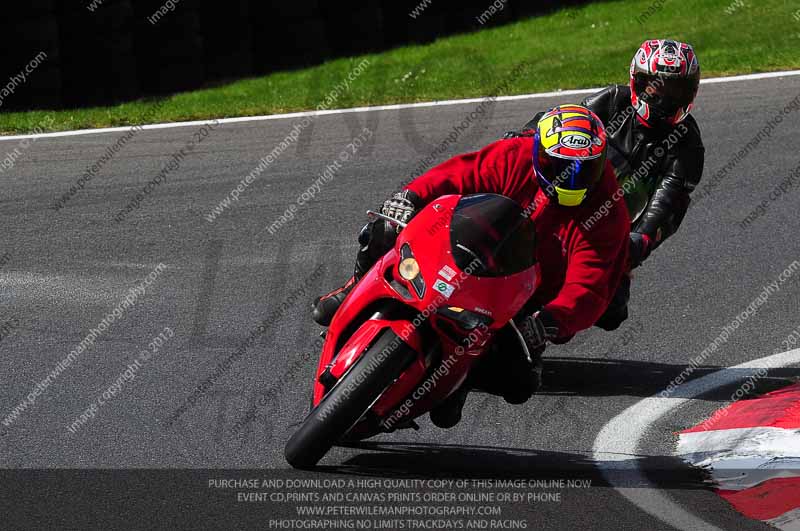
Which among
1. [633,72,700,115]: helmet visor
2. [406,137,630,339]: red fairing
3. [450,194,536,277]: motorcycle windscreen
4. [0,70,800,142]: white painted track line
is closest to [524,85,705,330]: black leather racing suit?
[633,72,700,115]: helmet visor

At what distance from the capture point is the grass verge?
1324 centimetres

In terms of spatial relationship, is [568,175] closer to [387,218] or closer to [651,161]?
[387,218]

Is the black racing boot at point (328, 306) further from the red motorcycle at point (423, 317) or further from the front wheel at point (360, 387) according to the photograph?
the front wheel at point (360, 387)

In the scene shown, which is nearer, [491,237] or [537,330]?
[491,237]

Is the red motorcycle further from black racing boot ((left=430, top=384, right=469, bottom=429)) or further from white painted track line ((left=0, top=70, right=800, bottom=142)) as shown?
white painted track line ((left=0, top=70, right=800, bottom=142))

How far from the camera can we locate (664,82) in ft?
26.1

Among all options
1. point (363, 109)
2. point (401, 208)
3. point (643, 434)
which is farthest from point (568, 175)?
point (363, 109)

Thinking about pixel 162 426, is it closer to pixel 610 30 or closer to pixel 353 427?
pixel 353 427

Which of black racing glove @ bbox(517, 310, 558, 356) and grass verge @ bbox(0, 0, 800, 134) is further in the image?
grass verge @ bbox(0, 0, 800, 134)

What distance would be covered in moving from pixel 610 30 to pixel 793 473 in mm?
11407

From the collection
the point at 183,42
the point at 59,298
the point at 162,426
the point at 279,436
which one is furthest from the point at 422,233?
the point at 183,42

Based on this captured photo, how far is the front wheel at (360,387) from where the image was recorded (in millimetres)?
5242

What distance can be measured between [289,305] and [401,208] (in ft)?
8.62

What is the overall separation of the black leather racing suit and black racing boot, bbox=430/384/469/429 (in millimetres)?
2473
